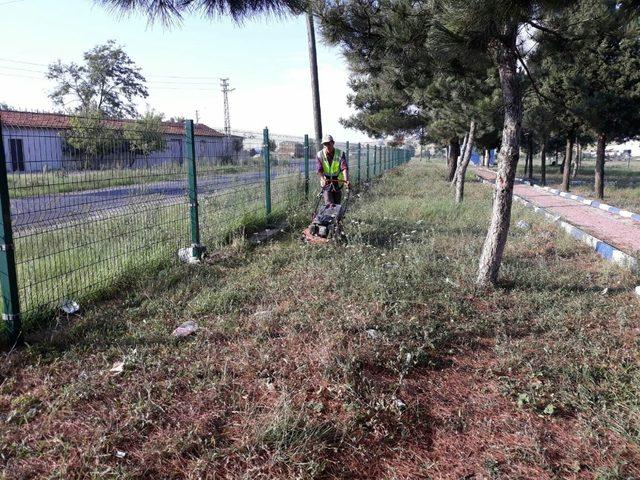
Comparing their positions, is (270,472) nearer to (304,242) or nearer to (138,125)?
(138,125)

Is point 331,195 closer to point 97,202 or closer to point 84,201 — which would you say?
point 97,202

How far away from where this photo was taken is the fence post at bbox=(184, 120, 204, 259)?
5.77 meters

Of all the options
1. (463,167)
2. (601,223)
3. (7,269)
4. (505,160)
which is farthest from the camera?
(463,167)

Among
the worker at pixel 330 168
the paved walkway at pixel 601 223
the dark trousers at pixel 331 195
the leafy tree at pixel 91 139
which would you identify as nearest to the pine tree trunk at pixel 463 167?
the paved walkway at pixel 601 223

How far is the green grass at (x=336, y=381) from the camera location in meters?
2.44

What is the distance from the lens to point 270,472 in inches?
91.7

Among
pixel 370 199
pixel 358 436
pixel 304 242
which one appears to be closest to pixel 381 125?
pixel 370 199

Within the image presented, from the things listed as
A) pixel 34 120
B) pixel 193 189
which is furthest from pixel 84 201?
pixel 193 189

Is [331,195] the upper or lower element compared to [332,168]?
lower

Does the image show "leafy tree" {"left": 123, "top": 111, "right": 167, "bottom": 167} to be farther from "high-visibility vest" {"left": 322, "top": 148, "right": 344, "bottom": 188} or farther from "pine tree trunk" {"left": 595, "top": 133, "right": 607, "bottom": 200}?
"pine tree trunk" {"left": 595, "top": 133, "right": 607, "bottom": 200}

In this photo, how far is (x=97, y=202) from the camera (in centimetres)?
448

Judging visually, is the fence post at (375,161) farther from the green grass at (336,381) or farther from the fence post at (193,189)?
the green grass at (336,381)

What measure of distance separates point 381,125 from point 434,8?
1391 cm

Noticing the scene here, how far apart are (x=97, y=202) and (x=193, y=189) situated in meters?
1.62
